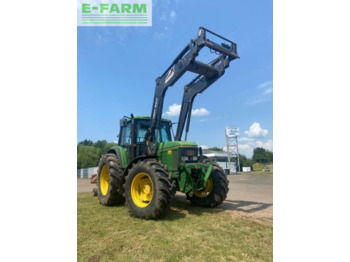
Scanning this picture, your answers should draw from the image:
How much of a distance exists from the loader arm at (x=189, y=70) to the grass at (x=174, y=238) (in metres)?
1.89

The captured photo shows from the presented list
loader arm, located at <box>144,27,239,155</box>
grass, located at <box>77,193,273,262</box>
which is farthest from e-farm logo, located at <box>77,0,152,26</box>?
grass, located at <box>77,193,273,262</box>

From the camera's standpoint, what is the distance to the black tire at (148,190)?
4.27m

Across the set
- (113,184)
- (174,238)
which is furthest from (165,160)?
(174,238)

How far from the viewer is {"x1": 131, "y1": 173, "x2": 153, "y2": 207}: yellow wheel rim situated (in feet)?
16.0

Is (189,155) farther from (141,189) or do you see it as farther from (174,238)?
(174,238)

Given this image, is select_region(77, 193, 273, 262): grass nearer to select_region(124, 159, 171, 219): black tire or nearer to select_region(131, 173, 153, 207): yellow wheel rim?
select_region(124, 159, 171, 219): black tire

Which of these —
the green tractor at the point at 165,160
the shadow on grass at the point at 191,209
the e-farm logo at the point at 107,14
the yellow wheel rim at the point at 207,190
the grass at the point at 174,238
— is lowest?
the shadow on grass at the point at 191,209

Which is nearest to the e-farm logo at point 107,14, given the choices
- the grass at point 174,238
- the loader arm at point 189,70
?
the loader arm at point 189,70

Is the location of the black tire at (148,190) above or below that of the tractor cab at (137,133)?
below

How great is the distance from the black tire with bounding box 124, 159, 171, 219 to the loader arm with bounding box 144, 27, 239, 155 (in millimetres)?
841

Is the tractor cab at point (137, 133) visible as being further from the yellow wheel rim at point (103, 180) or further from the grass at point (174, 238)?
the grass at point (174, 238)

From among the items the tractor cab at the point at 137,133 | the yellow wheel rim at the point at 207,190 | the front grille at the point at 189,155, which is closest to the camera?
the front grille at the point at 189,155

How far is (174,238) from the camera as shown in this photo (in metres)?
3.46

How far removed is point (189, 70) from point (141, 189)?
2.91m
